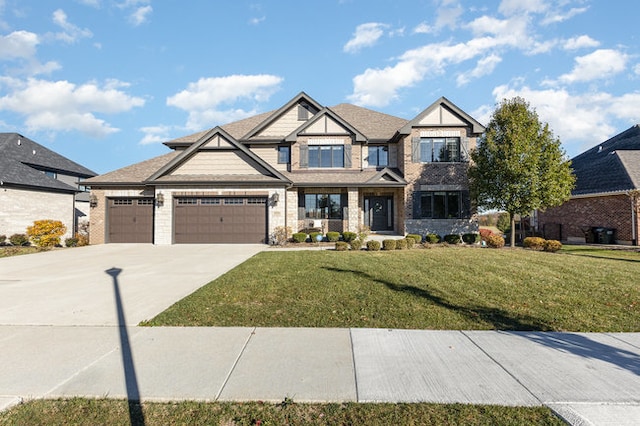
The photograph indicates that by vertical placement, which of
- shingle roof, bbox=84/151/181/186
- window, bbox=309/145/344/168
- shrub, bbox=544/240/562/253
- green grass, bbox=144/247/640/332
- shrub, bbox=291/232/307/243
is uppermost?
window, bbox=309/145/344/168

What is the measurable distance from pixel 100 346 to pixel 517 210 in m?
18.0

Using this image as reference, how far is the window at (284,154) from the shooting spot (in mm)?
20812

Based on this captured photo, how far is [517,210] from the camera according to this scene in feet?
52.1

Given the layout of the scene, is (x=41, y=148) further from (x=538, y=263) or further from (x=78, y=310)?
(x=538, y=263)

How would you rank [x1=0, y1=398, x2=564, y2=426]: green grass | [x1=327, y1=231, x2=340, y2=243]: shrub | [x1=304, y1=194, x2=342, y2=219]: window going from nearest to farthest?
[x1=0, y1=398, x2=564, y2=426]: green grass → [x1=327, y1=231, x2=340, y2=243]: shrub → [x1=304, y1=194, x2=342, y2=219]: window

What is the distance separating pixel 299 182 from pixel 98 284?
1224 centimetres

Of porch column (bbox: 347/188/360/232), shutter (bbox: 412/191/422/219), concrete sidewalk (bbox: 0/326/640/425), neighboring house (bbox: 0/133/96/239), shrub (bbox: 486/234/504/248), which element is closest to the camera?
concrete sidewalk (bbox: 0/326/640/425)

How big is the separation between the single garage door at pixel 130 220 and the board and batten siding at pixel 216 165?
2.83 m

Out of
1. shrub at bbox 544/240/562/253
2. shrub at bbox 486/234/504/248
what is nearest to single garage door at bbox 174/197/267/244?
shrub at bbox 486/234/504/248

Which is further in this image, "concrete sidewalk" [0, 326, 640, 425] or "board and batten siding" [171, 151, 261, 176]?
"board and batten siding" [171, 151, 261, 176]

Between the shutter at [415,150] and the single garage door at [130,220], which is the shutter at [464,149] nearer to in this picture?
the shutter at [415,150]

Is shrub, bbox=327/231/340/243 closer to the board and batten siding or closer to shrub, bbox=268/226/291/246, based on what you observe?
shrub, bbox=268/226/291/246

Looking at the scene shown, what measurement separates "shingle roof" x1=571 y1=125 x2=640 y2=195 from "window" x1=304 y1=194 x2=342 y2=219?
1576cm

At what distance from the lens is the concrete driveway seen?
5379mm
